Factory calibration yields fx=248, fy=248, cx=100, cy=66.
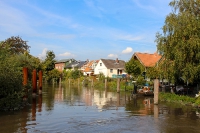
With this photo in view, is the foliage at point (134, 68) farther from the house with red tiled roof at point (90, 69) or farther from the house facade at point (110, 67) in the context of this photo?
the house with red tiled roof at point (90, 69)

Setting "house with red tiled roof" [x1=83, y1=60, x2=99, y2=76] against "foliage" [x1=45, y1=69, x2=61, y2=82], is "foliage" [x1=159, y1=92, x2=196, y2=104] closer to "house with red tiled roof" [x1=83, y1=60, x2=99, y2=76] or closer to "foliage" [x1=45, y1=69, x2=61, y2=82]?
"foliage" [x1=45, y1=69, x2=61, y2=82]

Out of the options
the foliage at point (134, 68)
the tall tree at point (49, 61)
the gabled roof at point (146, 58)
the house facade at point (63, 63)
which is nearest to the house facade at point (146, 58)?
the gabled roof at point (146, 58)

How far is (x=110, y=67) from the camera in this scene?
218 feet

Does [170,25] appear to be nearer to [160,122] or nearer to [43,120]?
[160,122]

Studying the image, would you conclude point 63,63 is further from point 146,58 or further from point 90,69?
point 146,58

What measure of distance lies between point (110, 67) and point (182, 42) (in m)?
44.5

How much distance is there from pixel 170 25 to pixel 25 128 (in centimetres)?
1743

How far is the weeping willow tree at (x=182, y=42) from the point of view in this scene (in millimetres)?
22188

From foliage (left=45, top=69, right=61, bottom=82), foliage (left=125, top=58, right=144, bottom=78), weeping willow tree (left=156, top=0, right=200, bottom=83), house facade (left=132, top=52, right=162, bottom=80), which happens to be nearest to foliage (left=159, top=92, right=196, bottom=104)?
weeping willow tree (left=156, top=0, right=200, bottom=83)

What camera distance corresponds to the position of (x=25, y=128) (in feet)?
39.4

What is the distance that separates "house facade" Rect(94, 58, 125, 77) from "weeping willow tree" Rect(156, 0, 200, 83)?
40.0 metres

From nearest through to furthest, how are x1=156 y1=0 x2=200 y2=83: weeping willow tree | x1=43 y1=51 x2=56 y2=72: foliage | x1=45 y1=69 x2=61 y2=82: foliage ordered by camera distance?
x1=156 y1=0 x2=200 y2=83: weeping willow tree < x1=45 y1=69 x2=61 y2=82: foliage < x1=43 y1=51 x2=56 y2=72: foliage

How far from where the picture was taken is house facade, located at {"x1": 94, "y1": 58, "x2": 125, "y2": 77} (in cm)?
6625

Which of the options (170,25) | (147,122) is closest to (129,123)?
(147,122)
